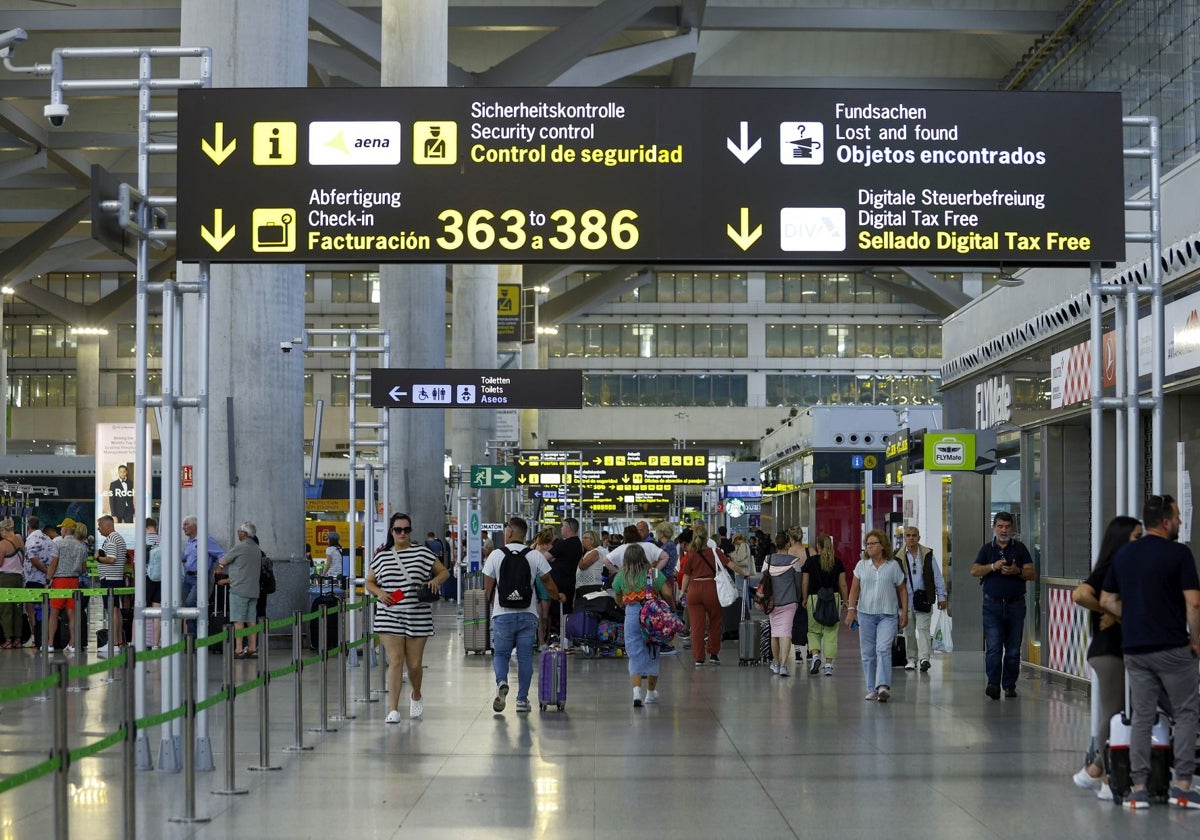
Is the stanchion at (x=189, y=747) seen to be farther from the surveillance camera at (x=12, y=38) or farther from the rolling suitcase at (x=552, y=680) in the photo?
the surveillance camera at (x=12, y=38)

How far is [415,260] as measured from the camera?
11039 millimetres

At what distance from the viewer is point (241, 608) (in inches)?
774

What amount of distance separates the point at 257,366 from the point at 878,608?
378 inches

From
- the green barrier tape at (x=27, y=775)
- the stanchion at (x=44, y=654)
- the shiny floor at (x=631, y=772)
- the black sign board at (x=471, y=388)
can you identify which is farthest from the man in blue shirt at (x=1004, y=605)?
the green barrier tape at (x=27, y=775)

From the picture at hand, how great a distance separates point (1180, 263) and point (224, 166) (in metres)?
9.16

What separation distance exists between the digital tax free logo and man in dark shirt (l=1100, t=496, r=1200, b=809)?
18.1ft

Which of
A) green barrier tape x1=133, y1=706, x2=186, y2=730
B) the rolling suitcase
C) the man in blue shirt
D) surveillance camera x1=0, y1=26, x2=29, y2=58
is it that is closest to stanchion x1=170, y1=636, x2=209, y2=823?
green barrier tape x1=133, y1=706, x2=186, y2=730

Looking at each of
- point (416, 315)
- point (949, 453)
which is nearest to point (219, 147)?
point (949, 453)

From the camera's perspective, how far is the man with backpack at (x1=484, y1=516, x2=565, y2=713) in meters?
14.8

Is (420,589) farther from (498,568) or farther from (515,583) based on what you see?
(498,568)

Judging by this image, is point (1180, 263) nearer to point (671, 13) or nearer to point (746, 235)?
point (746, 235)

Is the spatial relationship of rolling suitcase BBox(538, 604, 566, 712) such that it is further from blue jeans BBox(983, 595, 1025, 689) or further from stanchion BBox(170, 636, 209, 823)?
stanchion BBox(170, 636, 209, 823)

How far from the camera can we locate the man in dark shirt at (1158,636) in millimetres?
9312

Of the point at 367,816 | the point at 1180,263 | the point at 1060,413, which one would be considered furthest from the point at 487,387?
the point at 367,816
